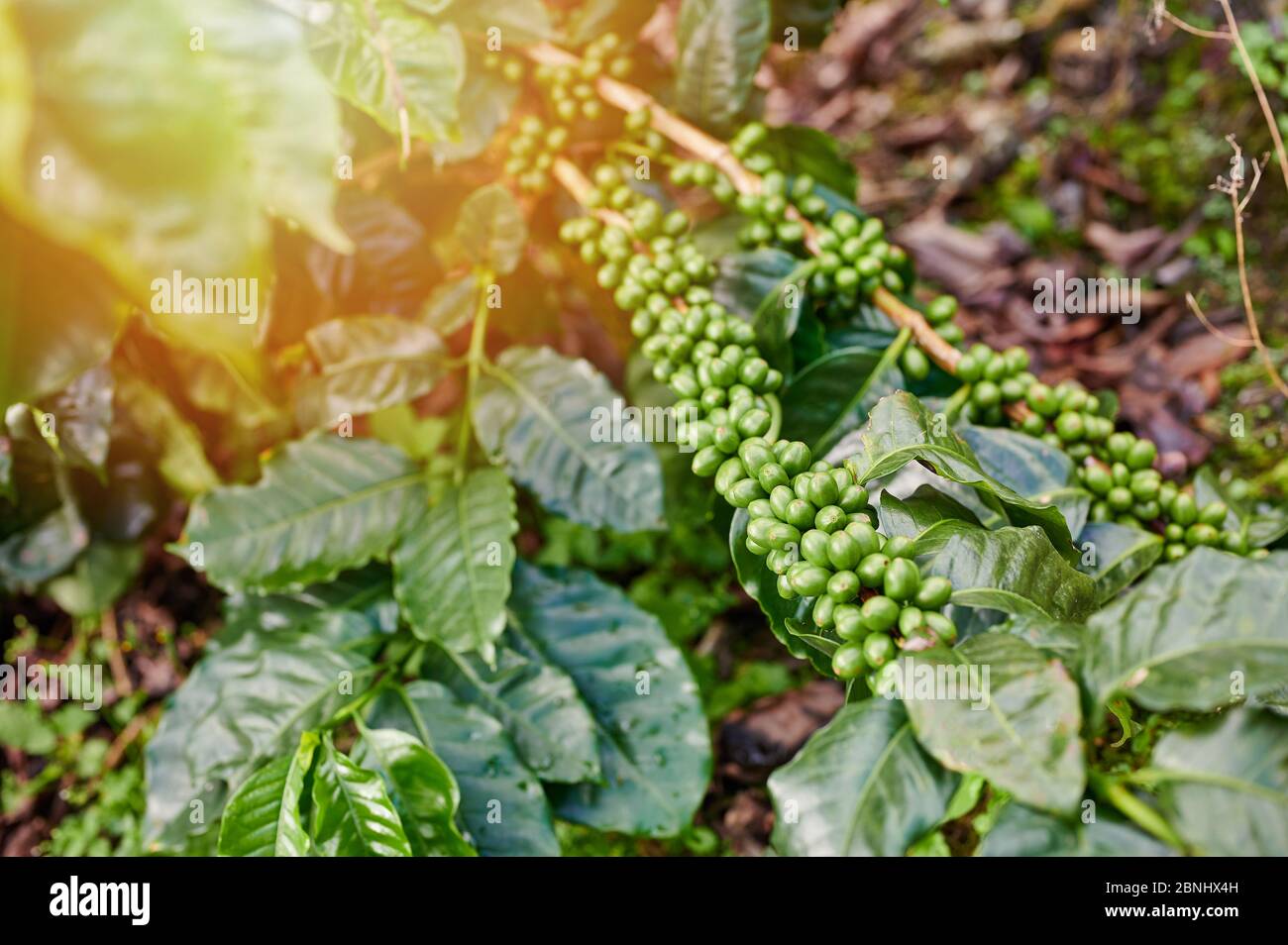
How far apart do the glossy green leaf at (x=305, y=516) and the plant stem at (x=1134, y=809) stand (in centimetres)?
114

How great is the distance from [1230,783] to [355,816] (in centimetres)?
105

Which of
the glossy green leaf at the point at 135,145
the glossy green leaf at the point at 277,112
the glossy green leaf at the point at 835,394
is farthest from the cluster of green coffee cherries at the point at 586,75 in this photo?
the glossy green leaf at the point at 135,145

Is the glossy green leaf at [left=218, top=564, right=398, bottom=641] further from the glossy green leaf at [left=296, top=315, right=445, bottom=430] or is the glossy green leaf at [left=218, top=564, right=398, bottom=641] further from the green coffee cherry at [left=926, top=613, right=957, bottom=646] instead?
the green coffee cherry at [left=926, top=613, right=957, bottom=646]

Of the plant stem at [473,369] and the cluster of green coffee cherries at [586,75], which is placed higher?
the cluster of green coffee cherries at [586,75]

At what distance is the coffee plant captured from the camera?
0.82 m

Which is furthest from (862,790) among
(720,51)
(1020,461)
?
(720,51)

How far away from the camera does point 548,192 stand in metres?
1.76

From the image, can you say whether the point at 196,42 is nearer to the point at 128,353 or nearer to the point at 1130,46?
the point at 128,353

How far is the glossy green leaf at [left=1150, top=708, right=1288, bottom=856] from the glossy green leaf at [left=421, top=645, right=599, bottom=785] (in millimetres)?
800

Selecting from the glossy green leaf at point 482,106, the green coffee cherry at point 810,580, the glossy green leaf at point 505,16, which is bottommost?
the green coffee cherry at point 810,580

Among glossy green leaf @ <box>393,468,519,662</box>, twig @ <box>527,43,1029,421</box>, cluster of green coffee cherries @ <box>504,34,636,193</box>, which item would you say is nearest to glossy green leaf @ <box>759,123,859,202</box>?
twig @ <box>527,43,1029,421</box>

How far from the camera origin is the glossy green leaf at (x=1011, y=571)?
3.29 feet

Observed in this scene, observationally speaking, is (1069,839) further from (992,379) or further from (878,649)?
(992,379)

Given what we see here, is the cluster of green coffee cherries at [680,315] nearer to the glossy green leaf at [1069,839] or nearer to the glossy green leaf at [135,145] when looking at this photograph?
the glossy green leaf at [1069,839]
